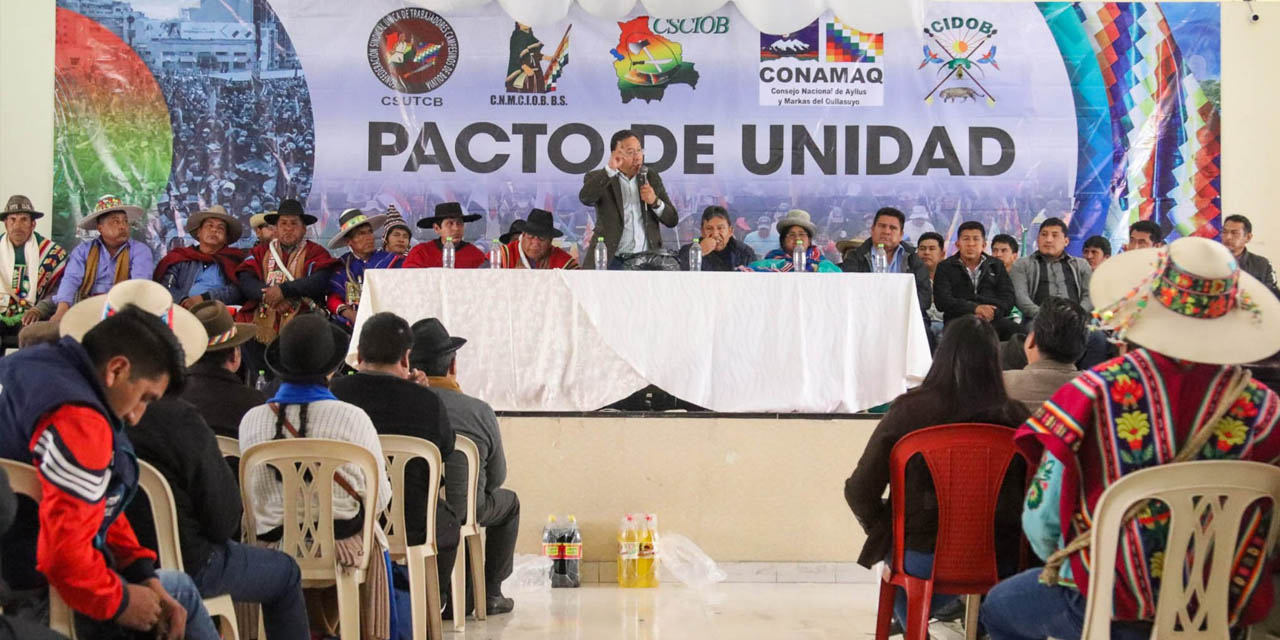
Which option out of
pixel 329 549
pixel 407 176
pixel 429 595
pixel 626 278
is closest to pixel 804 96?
pixel 407 176

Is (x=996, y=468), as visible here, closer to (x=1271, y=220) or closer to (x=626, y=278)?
(x=626, y=278)

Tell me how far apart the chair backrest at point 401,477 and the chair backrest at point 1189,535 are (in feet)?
5.80

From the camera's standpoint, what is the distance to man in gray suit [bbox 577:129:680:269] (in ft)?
20.0

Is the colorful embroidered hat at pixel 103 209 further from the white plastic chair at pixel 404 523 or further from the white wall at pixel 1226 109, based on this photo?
the white plastic chair at pixel 404 523

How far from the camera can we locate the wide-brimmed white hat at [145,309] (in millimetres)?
2434

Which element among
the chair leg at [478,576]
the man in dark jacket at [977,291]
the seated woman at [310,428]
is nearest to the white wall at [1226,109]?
the man in dark jacket at [977,291]

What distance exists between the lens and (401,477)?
338 centimetres

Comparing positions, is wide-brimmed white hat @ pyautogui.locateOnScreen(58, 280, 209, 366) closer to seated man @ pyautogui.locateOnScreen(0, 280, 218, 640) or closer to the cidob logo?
seated man @ pyautogui.locateOnScreen(0, 280, 218, 640)

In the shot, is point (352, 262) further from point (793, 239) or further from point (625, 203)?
point (793, 239)

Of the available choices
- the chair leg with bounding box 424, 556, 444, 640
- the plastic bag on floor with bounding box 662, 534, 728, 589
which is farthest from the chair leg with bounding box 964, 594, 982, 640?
the plastic bag on floor with bounding box 662, 534, 728, 589

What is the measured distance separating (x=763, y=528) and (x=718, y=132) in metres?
3.22

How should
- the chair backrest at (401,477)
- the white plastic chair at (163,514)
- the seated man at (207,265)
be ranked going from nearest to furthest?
the white plastic chair at (163,514), the chair backrest at (401,477), the seated man at (207,265)

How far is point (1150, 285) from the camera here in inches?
82.8

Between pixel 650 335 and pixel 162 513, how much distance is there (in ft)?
9.36
